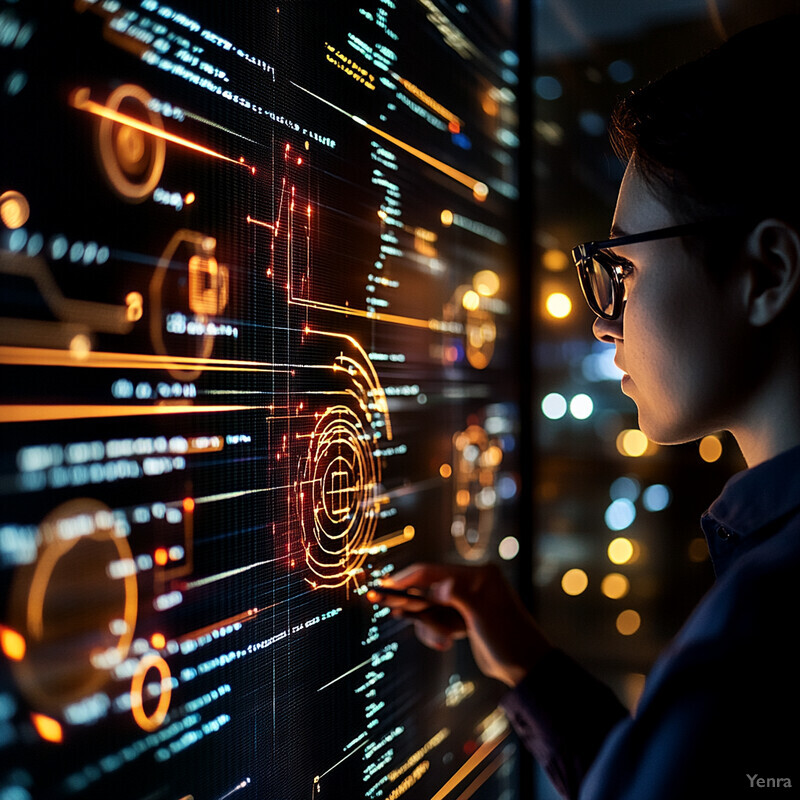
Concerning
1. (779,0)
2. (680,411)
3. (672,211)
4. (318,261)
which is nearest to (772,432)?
(680,411)

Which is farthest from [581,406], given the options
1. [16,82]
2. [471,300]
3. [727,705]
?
[16,82]

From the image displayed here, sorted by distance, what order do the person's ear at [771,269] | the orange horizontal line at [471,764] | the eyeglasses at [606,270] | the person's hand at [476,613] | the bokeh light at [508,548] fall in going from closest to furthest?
the person's ear at [771,269], the eyeglasses at [606,270], the person's hand at [476,613], the orange horizontal line at [471,764], the bokeh light at [508,548]

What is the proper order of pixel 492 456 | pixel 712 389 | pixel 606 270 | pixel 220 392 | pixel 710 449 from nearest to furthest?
pixel 220 392 → pixel 712 389 → pixel 606 270 → pixel 492 456 → pixel 710 449

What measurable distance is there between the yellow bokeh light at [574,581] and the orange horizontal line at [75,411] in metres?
1.19

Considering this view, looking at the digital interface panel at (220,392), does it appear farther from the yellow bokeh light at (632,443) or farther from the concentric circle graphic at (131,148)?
the yellow bokeh light at (632,443)

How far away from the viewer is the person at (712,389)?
0.49 metres

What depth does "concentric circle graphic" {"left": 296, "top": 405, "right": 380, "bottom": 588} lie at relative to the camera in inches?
29.0

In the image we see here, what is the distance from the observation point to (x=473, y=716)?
1222mm

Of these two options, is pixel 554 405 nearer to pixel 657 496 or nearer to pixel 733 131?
pixel 657 496

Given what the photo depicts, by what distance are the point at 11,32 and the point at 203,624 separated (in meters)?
0.45

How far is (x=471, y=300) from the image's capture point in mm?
1207

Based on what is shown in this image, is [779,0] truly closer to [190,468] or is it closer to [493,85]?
[493,85]

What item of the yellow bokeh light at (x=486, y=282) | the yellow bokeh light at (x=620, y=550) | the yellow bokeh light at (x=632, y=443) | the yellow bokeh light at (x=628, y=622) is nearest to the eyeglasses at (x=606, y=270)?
the yellow bokeh light at (x=486, y=282)

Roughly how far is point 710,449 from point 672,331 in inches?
34.2
